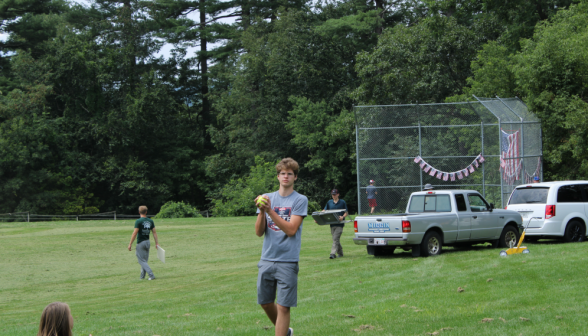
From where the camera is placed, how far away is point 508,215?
A: 15742 millimetres

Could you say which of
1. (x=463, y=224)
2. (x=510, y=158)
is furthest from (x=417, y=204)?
(x=510, y=158)

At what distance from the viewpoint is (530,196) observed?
16344mm

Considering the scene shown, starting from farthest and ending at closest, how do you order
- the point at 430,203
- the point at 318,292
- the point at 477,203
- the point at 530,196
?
the point at 530,196 → the point at 477,203 → the point at 430,203 → the point at 318,292

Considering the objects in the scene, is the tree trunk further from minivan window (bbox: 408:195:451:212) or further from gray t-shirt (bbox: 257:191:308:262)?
gray t-shirt (bbox: 257:191:308:262)

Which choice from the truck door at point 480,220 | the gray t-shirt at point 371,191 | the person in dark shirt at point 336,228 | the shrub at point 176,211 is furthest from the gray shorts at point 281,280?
the shrub at point 176,211

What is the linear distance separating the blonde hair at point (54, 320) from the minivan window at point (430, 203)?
12.5 meters

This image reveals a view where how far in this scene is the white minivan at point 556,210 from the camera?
15648mm

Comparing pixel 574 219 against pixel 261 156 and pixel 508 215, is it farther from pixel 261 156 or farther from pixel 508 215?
pixel 261 156

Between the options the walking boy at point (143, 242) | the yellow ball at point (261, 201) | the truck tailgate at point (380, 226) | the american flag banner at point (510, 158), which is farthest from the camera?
the american flag banner at point (510, 158)

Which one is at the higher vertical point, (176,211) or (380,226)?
(380,226)

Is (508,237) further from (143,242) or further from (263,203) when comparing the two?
Answer: (263,203)

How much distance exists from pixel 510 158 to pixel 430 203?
268 inches

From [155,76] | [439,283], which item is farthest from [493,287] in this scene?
[155,76]

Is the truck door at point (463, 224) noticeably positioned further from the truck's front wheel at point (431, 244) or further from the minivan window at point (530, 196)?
the minivan window at point (530, 196)
